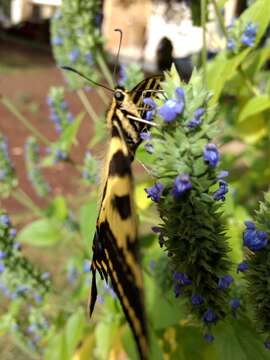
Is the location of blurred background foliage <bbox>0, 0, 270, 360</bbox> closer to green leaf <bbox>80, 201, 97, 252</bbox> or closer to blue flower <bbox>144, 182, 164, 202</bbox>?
green leaf <bbox>80, 201, 97, 252</bbox>

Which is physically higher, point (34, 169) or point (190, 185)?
point (190, 185)

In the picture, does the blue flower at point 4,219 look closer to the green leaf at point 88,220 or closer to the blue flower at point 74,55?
the green leaf at point 88,220

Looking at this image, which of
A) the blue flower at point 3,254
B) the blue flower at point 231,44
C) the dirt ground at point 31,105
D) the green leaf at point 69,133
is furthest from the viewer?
the dirt ground at point 31,105

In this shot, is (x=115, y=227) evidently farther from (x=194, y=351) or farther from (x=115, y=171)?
(x=194, y=351)

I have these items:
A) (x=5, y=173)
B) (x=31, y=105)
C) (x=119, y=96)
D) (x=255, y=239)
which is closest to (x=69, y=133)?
(x=5, y=173)

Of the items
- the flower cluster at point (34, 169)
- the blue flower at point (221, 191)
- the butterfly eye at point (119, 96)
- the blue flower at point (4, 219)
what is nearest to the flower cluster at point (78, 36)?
the flower cluster at point (34, 169)

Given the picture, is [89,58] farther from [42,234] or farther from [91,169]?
[42,234]
